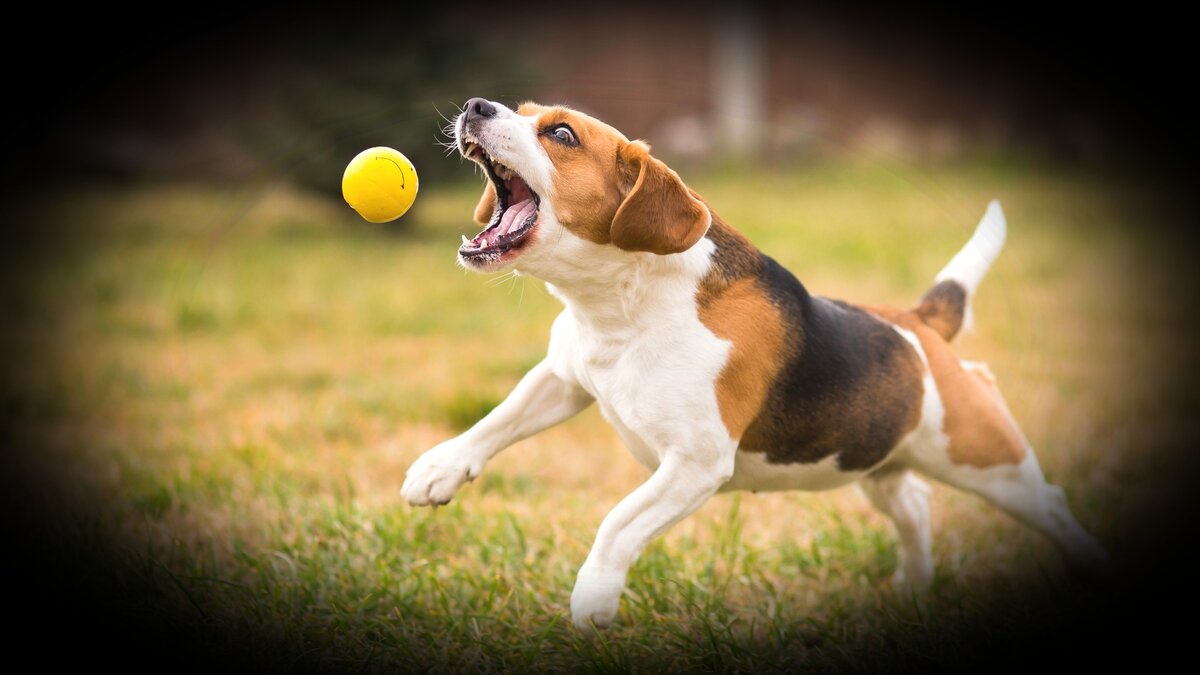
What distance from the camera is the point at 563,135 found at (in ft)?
11.4

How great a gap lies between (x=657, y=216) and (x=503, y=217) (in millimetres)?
513

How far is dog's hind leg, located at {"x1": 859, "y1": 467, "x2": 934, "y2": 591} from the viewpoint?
4555 mm

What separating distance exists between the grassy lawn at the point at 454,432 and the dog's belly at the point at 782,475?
0.52m

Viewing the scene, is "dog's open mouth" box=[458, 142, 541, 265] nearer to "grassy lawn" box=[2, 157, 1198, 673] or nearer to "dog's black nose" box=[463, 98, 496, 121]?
"dog's black nose" box=[463, 98, 496, 121]

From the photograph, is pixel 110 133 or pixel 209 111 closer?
pixel 209 111

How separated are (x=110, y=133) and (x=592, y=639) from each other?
42.9 feet

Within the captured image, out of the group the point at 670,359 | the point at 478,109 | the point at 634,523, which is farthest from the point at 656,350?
the point at 478,109

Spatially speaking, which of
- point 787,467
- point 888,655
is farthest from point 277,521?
point 888,655

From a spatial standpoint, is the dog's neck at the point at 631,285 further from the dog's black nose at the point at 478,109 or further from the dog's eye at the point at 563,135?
the dog's black nose at the point at 478,109

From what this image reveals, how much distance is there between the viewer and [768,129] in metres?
11.7

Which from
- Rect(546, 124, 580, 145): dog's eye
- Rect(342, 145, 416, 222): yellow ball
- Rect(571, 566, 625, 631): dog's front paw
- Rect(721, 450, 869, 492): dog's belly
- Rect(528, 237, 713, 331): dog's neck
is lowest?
Rect(571, 566, 625, 631): dog's front paw

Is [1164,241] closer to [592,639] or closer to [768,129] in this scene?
[768,129]

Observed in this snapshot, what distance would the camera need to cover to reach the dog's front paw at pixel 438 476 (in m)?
3.74

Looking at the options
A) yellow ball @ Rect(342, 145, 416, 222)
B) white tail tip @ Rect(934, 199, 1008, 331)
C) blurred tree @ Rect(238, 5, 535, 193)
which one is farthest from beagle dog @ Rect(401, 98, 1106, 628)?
blurred tree @ Rect(238, 5, 535, 193)
